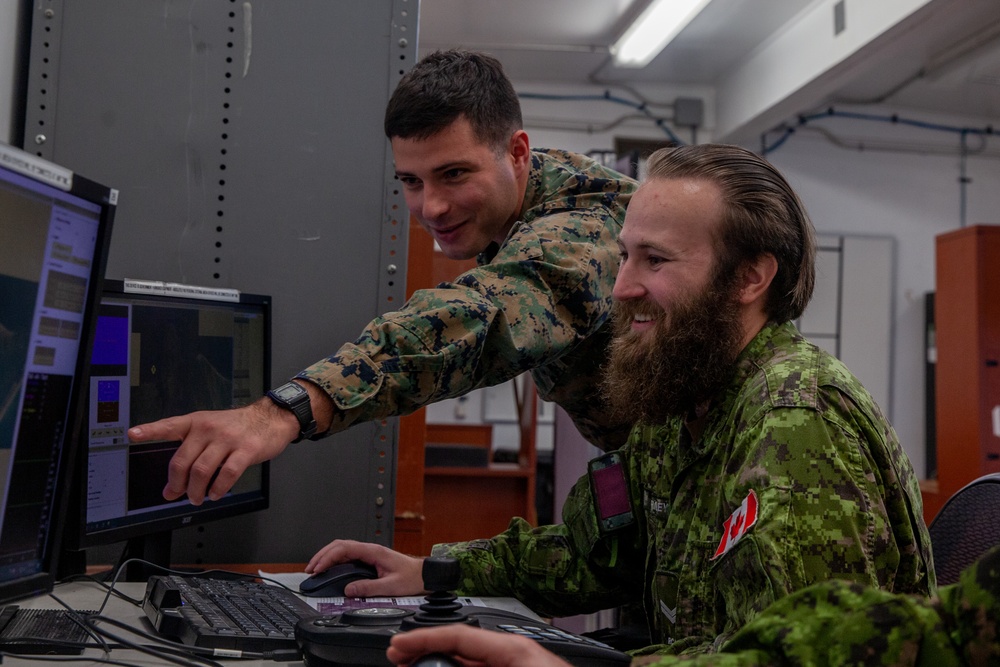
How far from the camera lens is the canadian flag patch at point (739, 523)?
97 centimetres

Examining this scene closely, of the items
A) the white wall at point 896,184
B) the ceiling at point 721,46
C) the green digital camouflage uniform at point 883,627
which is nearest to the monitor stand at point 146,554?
the green digital camouflage uniform at point 883,627

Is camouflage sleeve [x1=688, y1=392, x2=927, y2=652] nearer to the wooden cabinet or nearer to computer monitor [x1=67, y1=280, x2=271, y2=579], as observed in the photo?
computer monitor [x1=67, y1=280, x2=271, y2=579]

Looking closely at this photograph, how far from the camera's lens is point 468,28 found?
587 centimetres

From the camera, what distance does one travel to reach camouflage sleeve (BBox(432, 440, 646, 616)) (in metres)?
1.44

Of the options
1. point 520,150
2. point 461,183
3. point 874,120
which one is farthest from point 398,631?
point 874,120

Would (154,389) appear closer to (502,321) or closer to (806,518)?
(502,321)

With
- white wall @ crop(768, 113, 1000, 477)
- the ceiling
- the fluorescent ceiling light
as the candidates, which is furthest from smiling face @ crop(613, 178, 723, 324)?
white wall @ crop(768, 113, 1000, 477)

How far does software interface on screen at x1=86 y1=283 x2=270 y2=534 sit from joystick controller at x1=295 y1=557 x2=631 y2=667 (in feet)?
1.80

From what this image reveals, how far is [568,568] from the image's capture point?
1.46m

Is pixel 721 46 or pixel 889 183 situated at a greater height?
pixel 721 46

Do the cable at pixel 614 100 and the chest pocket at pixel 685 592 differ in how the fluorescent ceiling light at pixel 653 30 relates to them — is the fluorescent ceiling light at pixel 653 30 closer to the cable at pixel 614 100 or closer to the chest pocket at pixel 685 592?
the cable at pixel 614 100

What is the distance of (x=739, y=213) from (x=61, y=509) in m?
0.91

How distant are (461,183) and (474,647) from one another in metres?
1.03

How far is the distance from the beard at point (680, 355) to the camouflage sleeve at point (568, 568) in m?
0.18
